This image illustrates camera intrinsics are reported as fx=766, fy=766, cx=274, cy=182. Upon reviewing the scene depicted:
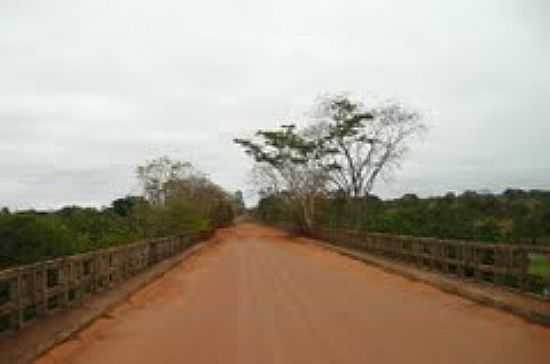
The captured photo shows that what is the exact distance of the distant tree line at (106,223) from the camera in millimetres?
13742

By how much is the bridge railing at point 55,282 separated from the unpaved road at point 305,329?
0.85m

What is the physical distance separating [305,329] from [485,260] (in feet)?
25.2

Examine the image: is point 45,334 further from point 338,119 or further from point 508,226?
point 338,119

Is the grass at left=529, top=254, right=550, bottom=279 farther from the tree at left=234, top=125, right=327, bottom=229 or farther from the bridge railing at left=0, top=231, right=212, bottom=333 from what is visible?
the tree at left=234, top=125, right=327, bottom=229

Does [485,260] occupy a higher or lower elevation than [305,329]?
higher

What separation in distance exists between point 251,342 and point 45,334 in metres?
2.84

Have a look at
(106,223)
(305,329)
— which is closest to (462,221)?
(106,223)

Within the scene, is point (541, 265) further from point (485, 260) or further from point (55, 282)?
point (55, 282)

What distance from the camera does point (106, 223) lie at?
24.9 metres

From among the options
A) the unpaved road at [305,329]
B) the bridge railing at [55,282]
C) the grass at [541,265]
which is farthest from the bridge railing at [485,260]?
the bridge railing at [55,282]

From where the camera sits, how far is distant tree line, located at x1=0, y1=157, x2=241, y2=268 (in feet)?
45.1

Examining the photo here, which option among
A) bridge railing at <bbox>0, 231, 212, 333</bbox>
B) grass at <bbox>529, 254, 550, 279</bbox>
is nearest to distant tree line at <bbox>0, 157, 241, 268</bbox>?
bridge railing at <bbox>0, 231, 212, 333</bbox>

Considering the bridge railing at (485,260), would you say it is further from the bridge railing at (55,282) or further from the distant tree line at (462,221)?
the bridge railing at (55,282)

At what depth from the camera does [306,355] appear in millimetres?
9086
